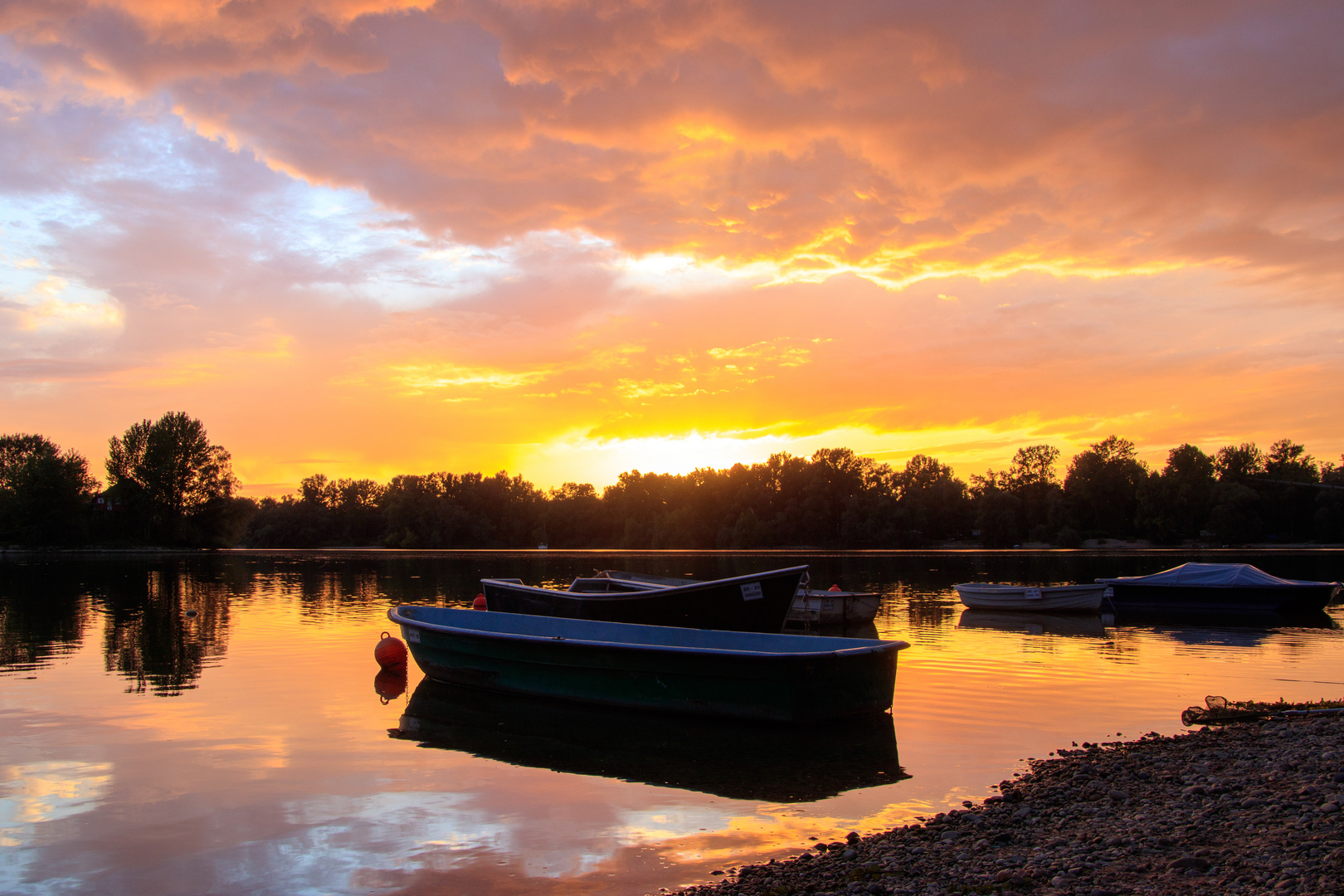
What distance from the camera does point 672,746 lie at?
11266 mm

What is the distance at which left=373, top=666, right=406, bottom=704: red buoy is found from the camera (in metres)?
14.8

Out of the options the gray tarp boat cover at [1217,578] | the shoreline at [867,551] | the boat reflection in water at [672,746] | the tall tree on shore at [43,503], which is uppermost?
the tall tree on shore at [43,503]

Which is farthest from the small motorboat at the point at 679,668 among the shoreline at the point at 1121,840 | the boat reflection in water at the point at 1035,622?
the boat reflection in water at the point at 1035,622

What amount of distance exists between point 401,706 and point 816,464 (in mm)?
112513

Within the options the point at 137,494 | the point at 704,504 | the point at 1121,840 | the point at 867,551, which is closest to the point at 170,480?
the point at 137,494

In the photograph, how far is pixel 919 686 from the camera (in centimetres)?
1499

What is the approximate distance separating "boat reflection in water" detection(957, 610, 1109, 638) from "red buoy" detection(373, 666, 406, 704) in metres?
16.1

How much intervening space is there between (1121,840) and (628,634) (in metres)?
9.81

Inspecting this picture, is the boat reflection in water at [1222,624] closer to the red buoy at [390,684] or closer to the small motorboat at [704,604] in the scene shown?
the small motorboat at [704,604]

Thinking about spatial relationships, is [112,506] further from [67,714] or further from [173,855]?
[173,855]

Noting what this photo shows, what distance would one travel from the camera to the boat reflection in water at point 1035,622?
24.1 metres

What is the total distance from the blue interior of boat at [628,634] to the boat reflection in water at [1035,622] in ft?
34.5

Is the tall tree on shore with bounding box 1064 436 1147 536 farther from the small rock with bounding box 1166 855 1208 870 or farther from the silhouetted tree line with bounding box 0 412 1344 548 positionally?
the small rock with bounding box 1166 855 1208 870

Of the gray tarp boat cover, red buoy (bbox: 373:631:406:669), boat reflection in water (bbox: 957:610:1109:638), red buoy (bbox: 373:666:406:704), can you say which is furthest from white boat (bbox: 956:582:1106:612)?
red buoy (bbox: 373:666:406:704)
